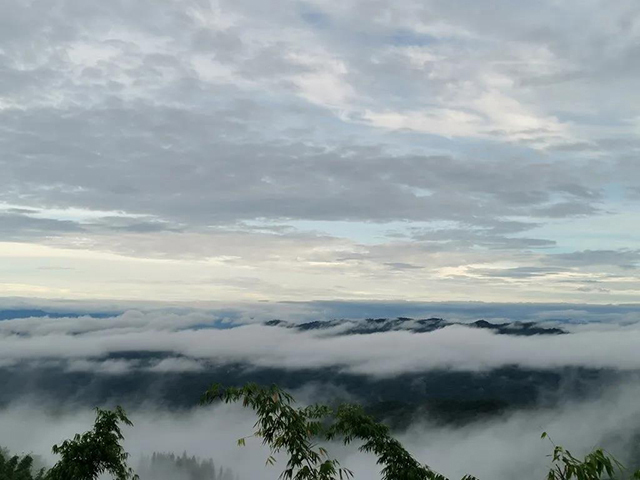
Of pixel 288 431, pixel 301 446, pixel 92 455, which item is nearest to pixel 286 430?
pixel 288 431

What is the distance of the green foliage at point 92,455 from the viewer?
17469 millimetres

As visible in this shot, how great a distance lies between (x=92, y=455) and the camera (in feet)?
60.3

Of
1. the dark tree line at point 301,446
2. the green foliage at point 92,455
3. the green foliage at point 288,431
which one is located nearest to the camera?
the dark tree line at point 301,446

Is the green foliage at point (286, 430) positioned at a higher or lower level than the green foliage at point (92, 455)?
higher

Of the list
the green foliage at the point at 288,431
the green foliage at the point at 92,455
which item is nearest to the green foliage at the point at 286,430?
the green foliage at the point at 288,431

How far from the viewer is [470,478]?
1422 cm

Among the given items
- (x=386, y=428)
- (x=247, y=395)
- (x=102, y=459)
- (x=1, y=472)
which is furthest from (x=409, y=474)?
(x=1, y=472)

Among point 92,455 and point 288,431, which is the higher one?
point 288,431

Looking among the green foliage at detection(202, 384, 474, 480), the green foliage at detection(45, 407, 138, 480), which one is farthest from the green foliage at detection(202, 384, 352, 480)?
the green foliage at detection(45, 407, 138, 480)

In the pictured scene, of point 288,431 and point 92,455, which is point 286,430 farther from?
point 92,455

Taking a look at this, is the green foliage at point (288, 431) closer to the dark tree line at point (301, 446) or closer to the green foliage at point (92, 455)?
the dark tree line at point (301, 446)

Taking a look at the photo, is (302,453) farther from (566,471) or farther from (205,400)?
(566,471)

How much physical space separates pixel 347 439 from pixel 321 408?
5.14 ft

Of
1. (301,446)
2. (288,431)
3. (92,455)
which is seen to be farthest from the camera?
(92,455)
